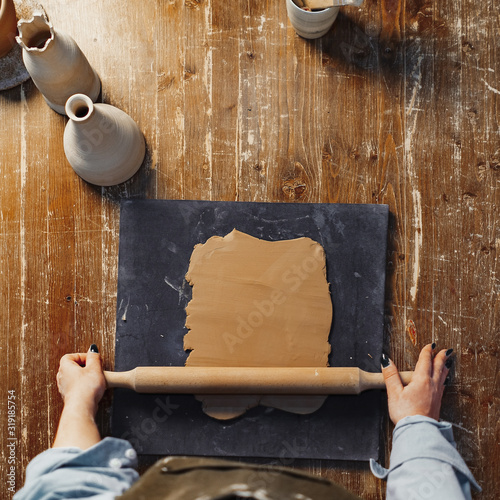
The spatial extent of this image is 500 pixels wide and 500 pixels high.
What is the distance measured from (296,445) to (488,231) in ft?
1.99

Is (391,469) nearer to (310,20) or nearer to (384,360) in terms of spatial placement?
(384,360)

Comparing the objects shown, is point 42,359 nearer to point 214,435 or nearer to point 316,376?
point 214,435

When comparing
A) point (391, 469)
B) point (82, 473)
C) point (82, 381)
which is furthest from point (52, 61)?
point (391, 469)

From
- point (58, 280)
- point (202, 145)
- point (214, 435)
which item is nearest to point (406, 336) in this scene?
point (214, 435)

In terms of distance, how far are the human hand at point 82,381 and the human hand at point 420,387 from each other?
577mm

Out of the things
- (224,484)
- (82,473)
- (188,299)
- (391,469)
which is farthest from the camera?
(188,299)

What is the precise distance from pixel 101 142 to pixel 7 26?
330 mm

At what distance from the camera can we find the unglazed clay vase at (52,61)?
0.84 metres

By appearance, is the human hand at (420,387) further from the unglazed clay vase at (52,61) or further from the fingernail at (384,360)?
the unglazed clay vase at (52,61)

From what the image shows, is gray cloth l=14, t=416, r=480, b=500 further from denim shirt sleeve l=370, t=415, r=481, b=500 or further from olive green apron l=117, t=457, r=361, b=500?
olive green apron l=117, t=457, r=361, b=500

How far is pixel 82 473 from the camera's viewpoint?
A: 749 mm

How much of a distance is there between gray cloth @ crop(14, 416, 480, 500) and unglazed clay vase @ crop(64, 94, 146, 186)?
20.2 inches

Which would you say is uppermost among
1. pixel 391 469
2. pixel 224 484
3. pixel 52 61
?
pixel 52 61

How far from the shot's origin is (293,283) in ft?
3.08
